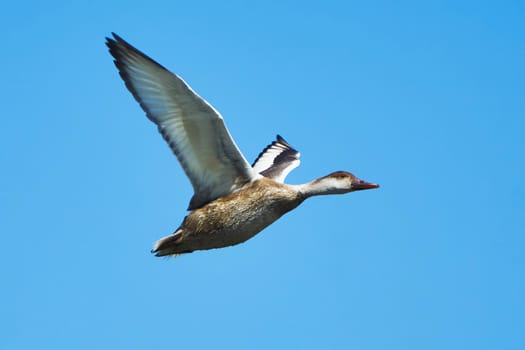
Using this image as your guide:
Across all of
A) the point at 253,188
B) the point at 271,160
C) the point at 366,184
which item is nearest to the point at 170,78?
the point at 253,188

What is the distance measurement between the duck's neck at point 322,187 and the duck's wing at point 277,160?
1521 millimetres

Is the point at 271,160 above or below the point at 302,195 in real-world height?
above

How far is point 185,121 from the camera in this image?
1095 centimetres

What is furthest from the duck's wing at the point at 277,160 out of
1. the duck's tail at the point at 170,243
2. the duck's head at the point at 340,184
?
the duck's tail at the point at 170,243

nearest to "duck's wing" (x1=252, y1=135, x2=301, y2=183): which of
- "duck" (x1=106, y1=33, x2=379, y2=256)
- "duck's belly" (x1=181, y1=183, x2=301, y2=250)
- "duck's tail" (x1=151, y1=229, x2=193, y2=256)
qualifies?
"duck" (x1=106, y1=33, x2=379, y2=256)

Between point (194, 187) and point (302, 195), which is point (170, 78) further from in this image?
point (302, 195)

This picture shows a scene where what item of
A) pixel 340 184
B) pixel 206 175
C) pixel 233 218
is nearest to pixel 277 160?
pixel 340 184

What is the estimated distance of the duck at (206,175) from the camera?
10.8m

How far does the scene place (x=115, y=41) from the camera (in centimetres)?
1079

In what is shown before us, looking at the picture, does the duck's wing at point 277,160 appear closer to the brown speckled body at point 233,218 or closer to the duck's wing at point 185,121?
the brown speckled body at point 233,218

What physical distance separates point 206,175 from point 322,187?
1566mm

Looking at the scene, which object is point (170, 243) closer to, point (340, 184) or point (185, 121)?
point (185, 121)

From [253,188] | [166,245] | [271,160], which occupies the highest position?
[271,160]

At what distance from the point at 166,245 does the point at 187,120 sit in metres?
1.67
